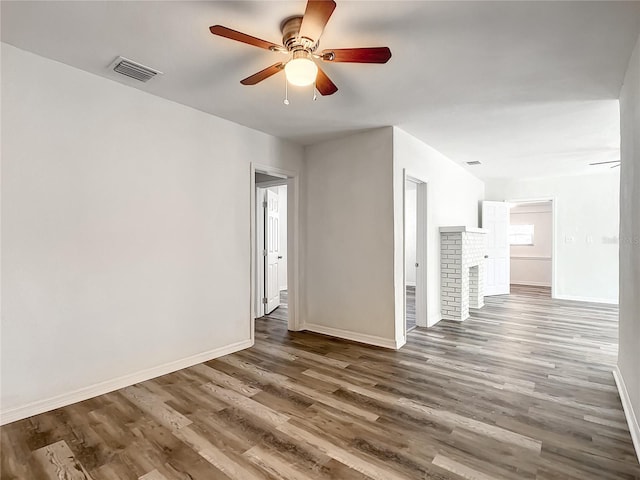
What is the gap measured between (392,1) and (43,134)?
255cm

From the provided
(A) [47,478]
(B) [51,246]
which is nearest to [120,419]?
(A) [47,478]

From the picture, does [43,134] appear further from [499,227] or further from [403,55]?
[499,227]

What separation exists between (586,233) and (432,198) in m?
4.15

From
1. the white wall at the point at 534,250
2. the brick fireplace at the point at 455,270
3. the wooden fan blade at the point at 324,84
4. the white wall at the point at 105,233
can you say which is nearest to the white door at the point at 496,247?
the white wall at the point at 534,250

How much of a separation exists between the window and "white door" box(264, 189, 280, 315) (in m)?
7.15

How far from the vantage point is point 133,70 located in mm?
2631

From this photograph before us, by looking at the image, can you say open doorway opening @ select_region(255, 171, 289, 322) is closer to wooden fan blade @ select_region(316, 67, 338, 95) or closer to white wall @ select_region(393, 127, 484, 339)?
white wall @ select_region(393, 127, 484, 339)

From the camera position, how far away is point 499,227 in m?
7.55

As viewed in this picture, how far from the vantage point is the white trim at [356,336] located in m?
3.91

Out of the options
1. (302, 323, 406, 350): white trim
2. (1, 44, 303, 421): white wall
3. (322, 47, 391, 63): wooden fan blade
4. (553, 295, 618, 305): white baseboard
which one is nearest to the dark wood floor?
(302, 323, 406, 350): white trim

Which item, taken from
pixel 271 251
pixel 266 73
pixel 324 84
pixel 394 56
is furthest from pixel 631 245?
pixel 271 251

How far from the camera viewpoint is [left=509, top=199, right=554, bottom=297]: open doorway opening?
29.3ft

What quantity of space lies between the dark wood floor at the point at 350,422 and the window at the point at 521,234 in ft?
20.4

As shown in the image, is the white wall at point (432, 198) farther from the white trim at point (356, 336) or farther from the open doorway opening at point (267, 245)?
the open doorway opening at point (267, 245)
